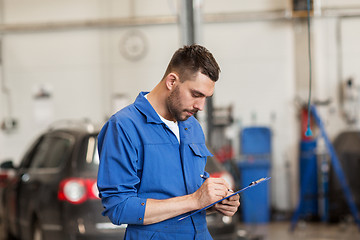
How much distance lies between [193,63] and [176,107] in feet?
0.61

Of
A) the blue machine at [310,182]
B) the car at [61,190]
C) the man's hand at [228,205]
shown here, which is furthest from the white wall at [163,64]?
the man's hand at [228,205]

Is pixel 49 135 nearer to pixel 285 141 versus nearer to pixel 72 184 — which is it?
pixel 72 184

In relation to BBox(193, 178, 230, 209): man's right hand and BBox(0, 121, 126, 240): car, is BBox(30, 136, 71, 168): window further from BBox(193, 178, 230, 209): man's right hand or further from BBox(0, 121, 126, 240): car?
BBox(193, 178, 230, 209): man's right hand

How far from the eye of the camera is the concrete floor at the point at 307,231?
7609 millimetres

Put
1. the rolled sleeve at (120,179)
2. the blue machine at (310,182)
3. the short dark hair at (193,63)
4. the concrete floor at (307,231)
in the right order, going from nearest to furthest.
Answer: the rolled sleeve at (120,179) < the short dark hair at (193,63) < the concrete floor at (307,231) < the blue machine at (310,182)

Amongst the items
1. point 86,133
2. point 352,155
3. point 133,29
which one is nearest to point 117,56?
point 133,29

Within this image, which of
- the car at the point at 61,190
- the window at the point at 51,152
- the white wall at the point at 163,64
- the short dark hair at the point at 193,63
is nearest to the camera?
the short dark hair at the point at 193,63

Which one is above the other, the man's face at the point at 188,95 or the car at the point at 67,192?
the man's face at the point at 188,95

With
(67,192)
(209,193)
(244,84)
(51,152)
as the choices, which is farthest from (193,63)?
(244,84)

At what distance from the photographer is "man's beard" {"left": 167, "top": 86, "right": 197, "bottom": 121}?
7.57 feet

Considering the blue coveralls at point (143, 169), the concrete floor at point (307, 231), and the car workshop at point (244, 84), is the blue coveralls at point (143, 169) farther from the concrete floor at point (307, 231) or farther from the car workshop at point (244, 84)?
the concrete floor at point (307, 231)

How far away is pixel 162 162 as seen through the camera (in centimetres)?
229

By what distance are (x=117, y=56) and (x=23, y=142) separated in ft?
7.44

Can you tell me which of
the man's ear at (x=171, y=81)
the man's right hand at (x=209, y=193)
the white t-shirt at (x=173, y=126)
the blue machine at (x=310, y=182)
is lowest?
the blue machine at (x=310, y=182)
